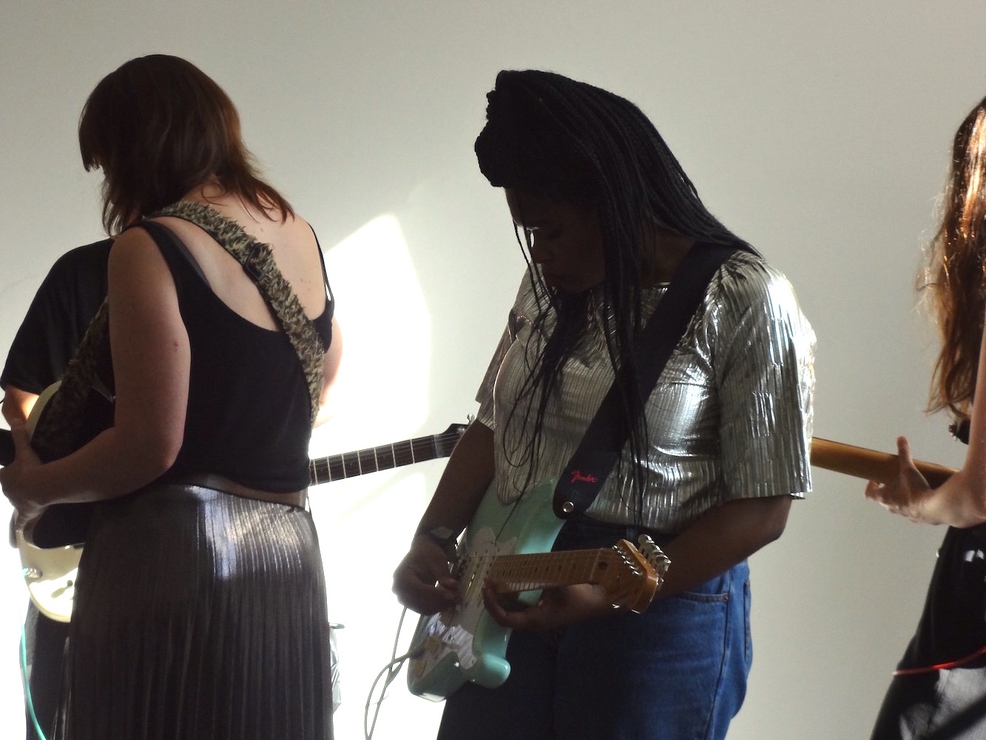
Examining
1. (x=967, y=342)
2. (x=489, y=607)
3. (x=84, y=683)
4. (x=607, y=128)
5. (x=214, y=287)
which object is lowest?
(x=84, y=683)

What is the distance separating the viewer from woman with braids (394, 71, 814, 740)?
1077 millimetres

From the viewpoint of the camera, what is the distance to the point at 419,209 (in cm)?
274

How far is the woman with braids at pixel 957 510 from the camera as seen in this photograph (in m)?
1.51

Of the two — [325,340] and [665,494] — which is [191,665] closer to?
[325,340]

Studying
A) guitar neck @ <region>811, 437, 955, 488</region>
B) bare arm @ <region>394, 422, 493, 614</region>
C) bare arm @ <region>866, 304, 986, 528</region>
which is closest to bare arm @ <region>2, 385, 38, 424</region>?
bare arm @ <region>394, 422, 493, 614</region>

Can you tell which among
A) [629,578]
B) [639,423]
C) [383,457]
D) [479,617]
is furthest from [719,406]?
[383,457]

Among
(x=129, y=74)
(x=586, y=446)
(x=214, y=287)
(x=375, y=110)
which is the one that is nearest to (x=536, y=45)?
(x=375, y=110)

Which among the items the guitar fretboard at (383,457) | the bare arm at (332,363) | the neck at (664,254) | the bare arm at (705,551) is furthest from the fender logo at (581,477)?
the guitar fretboard at (383,457)

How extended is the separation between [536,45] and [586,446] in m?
1.82

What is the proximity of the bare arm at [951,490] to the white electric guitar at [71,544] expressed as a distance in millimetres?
914

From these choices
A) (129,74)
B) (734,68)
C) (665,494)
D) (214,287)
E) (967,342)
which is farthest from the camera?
(734,68)

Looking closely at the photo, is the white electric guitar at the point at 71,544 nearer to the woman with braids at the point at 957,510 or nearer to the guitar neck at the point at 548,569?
the guitar neck at the point at 548,569

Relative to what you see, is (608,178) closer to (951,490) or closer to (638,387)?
(638,387)

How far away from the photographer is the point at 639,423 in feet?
3.59
